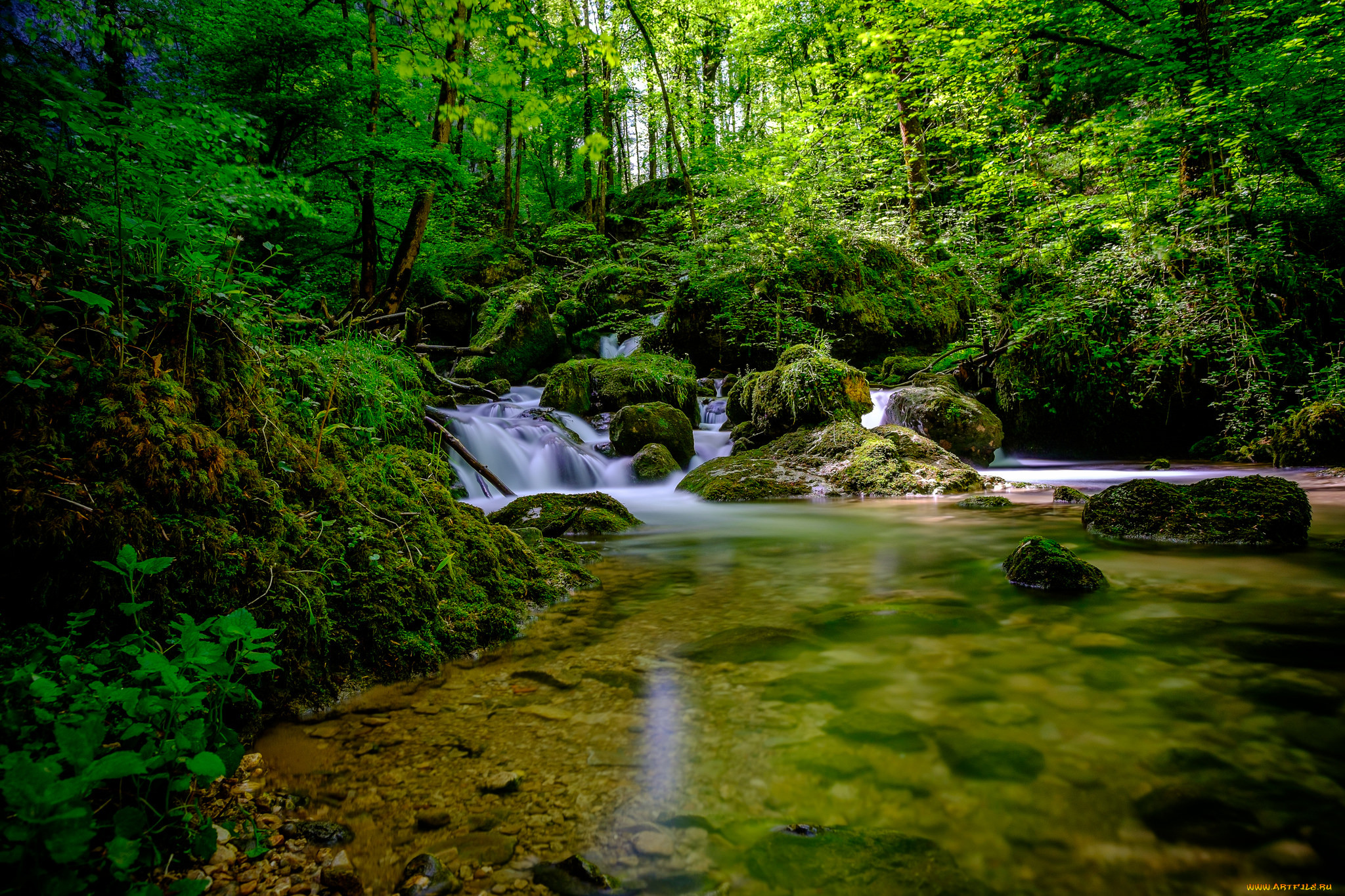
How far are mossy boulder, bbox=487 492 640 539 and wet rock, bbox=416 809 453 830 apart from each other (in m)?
4.36

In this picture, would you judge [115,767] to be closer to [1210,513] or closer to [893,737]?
[893,737]

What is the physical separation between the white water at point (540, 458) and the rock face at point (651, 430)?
0.87ft

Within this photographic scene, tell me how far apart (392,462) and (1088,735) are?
147 inches

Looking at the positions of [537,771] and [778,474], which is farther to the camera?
[778,474]

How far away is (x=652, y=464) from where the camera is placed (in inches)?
410

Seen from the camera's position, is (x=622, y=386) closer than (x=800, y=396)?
No

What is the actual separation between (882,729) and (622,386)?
1080cm

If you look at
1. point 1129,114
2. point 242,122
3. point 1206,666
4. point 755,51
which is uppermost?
point 755,51

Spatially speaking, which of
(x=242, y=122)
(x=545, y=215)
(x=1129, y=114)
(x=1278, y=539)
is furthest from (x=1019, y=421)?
(x=545, y=215)

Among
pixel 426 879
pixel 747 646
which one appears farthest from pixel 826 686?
pixel 426 879

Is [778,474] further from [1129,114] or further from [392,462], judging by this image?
[1129,114]

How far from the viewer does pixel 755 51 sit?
22031 mm

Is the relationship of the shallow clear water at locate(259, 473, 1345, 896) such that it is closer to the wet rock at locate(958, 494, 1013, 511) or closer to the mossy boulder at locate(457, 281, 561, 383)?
the wet rock at locate(958, 494, 1013, 511)

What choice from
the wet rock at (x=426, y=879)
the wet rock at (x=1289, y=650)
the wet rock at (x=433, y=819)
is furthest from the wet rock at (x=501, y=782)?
the wet rock at (x=1289, y=650)
